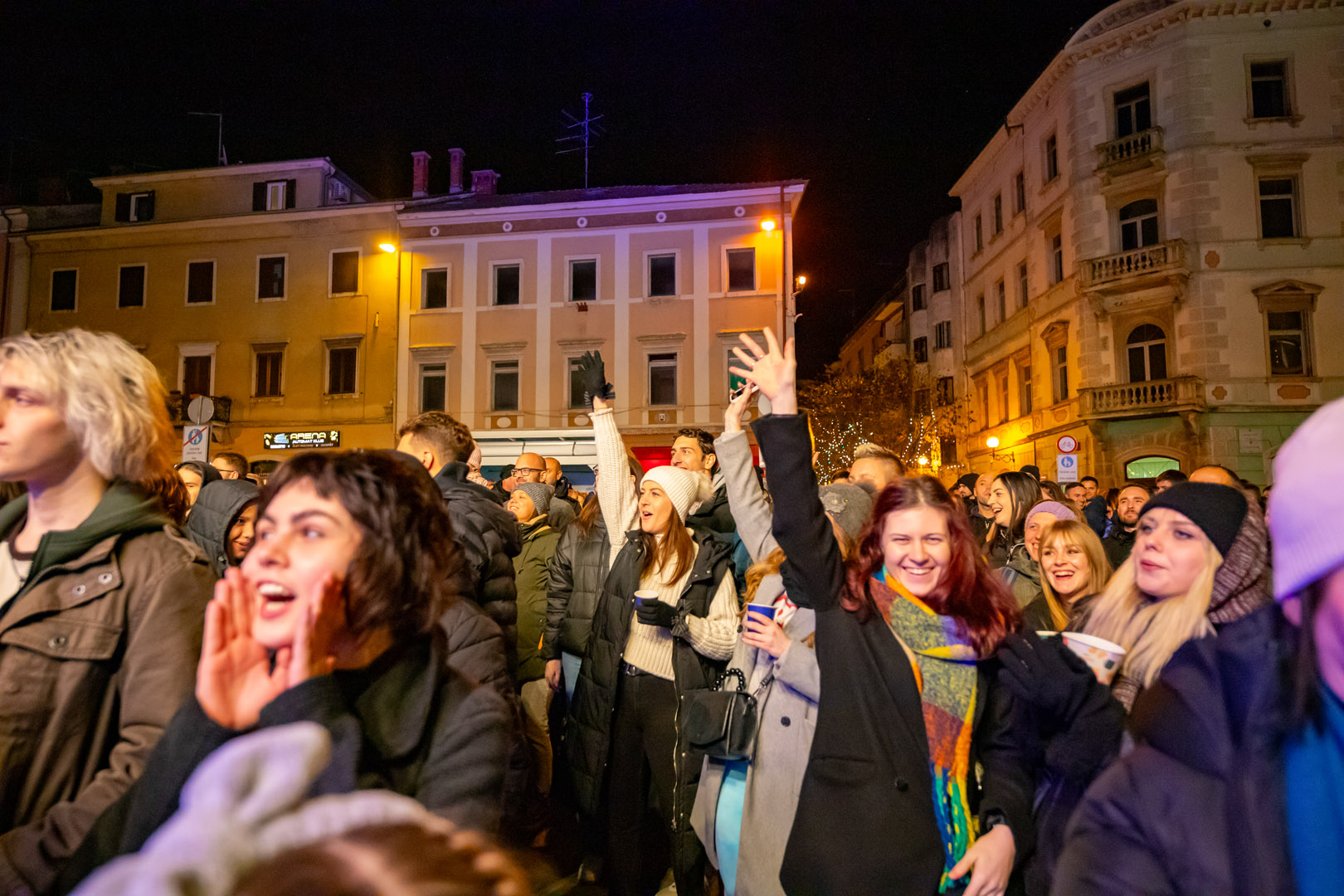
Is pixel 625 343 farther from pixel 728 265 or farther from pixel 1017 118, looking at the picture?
pixel 1017 118

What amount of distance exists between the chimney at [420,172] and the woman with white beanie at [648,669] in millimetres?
25839

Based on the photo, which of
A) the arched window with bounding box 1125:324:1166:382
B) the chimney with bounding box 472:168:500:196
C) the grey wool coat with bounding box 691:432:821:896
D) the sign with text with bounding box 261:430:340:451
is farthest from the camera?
the chimney with bounding box 472:168:500:196

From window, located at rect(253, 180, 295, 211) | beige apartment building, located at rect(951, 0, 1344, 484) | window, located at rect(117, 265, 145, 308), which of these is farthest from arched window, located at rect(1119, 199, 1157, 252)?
window, located at rect(117, 265, 145, 308)

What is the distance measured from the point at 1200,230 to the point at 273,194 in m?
28.1

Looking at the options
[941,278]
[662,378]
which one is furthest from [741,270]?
[941,278]

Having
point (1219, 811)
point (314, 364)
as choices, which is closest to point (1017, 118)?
point (314, 364)

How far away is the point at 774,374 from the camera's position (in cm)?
263

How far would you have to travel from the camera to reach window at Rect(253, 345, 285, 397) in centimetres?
2489

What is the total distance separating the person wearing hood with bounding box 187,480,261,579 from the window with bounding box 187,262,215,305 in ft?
82.9

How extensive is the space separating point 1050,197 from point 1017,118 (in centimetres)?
414

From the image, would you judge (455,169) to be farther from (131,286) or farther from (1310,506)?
(1310,506)

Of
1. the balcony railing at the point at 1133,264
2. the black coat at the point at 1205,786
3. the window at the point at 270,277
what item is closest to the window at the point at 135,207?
the window at the point at 270,277

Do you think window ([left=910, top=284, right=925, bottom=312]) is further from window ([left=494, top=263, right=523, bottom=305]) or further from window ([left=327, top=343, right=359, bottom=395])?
window ([left=327, top=343, right=359, bottom=395])

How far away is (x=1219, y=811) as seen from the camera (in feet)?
3.81
